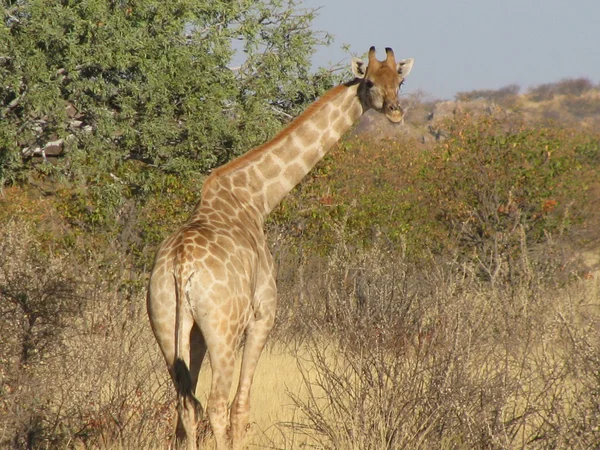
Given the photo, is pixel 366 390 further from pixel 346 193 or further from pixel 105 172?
pixel 346 193

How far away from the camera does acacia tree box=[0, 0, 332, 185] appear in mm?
15305

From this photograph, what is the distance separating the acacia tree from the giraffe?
25.3 ft

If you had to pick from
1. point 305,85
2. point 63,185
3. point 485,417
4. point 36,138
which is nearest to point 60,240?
point 63,185

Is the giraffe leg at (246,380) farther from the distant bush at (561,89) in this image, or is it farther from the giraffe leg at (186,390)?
the distant bush at (561,89)

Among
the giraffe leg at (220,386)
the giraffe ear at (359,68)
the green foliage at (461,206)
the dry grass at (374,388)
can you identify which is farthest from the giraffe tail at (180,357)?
the green foliage at (461,206)

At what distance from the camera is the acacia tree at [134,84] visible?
50.2 feet

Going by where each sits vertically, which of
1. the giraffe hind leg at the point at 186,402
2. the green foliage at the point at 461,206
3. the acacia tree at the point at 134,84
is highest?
the acacia tree at the point at 134,84

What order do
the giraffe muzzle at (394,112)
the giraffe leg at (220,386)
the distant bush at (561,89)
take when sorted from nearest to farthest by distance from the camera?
1. the giraffe leg at (220,386)
2. the giraffe muzzle at (394,112)
3. the distant bush at (561,89)

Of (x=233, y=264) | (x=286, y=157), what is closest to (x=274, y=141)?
(x=286, y=157)

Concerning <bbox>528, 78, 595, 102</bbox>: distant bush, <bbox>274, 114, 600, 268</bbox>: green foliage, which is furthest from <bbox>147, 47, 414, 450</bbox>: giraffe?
<bbox>528, 78, 595, 102</bbox>: distant bush

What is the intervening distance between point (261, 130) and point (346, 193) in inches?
105

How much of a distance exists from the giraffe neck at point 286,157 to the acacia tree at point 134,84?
7636 millimetres

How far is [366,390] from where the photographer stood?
6.12 meters

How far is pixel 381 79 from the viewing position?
8.00 m
